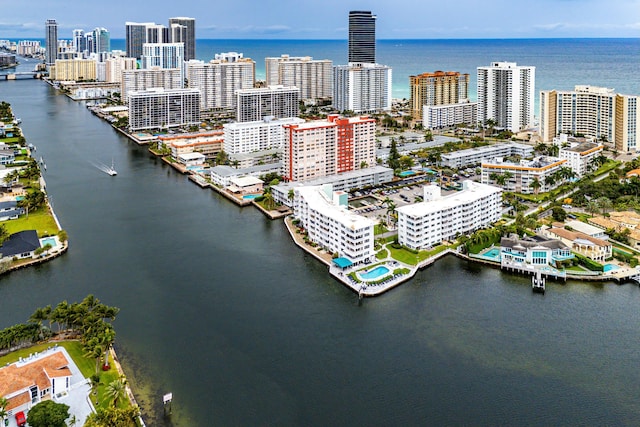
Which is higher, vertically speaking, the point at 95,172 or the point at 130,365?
the point at 95,172

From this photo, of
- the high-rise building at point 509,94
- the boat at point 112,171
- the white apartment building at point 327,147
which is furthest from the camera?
the high-rise building at point 509,94

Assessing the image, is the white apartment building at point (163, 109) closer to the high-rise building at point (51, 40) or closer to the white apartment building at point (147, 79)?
the white apartment building at point (147, 79)

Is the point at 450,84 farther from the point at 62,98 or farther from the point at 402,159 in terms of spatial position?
the point at 62,98

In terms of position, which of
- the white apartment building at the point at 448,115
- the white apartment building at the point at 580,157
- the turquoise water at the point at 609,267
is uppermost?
the white apartment building at the point at 448,115

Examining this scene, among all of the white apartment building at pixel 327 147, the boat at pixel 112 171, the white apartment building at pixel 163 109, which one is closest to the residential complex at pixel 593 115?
the white apartment building at pixel 327 147

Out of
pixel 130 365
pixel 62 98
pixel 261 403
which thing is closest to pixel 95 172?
pixel 130 365

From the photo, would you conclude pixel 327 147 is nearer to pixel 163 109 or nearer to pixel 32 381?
pixel 32 381
